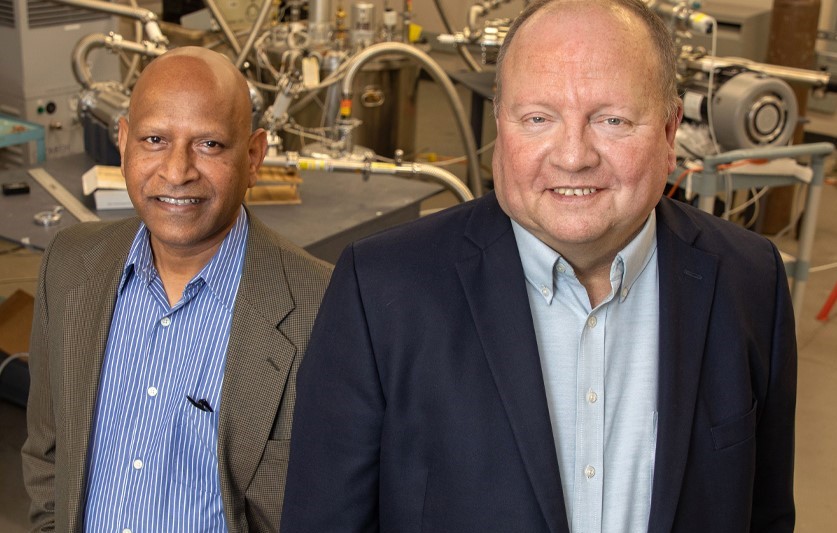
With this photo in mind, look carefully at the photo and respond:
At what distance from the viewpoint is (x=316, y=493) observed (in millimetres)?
1159

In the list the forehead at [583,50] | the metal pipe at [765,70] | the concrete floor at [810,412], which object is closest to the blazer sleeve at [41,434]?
the forehead at [583,50]

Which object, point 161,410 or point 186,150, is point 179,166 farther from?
point 161,410

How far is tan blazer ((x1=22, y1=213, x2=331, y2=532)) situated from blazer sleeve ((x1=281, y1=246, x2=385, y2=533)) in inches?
12.3

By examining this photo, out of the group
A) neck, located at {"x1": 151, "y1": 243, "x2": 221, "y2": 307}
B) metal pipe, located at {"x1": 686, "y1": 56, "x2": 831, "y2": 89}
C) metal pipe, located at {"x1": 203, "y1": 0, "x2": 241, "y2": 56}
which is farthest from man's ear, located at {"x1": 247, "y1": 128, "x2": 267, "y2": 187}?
metal pipe, located at {"x1": 203, "y1": 0, "x2": 241, "y2": 56}

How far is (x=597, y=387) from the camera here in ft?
3.69

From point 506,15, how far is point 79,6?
433 centimetres

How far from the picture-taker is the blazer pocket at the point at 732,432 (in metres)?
1.16

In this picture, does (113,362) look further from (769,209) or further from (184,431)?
(769,209)

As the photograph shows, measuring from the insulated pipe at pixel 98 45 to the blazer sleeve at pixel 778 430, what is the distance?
239 centimetres

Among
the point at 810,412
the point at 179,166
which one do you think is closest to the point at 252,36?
the point at 810,412

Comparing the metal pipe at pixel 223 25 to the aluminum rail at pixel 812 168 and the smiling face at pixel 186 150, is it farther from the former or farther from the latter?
the smiling face at pixel 186 150

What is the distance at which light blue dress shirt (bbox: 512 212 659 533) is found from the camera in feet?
3.66

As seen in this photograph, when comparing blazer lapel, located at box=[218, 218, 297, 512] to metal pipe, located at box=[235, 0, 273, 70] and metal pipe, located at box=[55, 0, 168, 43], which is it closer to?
metal pipe, located at box=[55, 0, 168, 43]

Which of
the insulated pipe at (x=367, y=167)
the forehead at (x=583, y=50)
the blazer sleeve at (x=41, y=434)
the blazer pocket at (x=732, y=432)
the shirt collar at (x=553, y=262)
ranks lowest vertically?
the blazer sleeve at (x=41, y=434)
